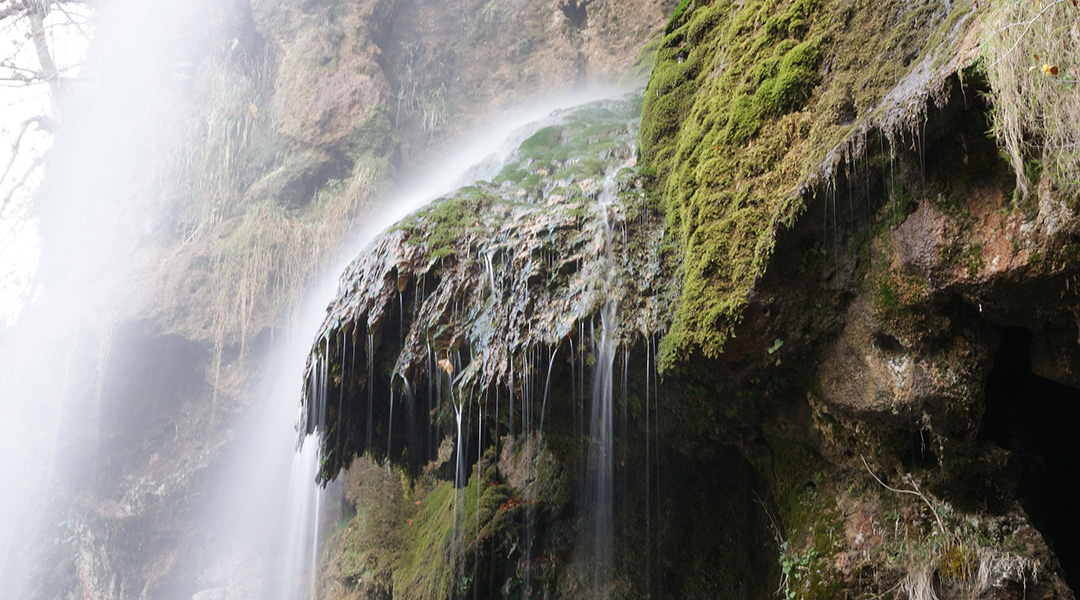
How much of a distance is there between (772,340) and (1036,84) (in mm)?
1876

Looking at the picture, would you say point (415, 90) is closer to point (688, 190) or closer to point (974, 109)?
point (688, 190)

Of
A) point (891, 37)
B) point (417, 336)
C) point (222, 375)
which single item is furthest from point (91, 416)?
point (891, 37)

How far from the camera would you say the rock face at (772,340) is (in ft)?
10.5

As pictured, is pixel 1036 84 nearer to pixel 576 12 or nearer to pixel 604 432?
pixel 604 432

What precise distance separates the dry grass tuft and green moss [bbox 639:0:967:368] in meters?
0.61

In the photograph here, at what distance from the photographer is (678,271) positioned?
465cm

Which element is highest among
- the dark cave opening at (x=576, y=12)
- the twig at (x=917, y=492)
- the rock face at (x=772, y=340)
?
the dark cave opening at (x=576, y=12)

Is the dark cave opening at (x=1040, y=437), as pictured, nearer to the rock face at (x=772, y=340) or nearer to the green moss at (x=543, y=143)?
the rock face at (x=772, y=340)

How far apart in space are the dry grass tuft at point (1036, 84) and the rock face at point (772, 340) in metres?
0.04

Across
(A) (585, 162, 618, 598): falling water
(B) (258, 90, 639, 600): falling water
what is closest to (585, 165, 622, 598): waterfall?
(A) (585, 162, 618, 598): falling water

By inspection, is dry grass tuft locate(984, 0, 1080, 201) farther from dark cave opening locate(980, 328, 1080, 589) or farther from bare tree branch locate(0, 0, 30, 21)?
bare tree branch locate(0, 0, 30, 21)

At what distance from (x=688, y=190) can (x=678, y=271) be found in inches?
24.8

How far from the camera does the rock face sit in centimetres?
319

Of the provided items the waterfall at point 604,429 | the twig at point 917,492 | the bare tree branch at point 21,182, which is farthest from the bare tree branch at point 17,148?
the twig at point 917,492
